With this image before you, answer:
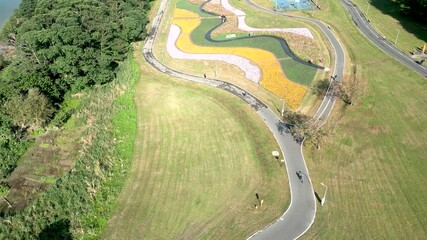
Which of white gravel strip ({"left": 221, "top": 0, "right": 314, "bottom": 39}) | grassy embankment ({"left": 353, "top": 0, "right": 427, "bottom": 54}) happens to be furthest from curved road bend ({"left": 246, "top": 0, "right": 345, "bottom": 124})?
grassy embankment ({"left": 353, "top": 0, "right": 427, "bottom": 54})

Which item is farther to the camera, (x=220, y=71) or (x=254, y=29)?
(x=254, y=29)

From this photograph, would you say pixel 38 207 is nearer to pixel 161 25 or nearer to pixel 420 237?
pixel 420 237

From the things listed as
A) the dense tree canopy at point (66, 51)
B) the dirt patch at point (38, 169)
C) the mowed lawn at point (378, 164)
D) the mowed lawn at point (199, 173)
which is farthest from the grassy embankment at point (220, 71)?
the dirt patch at point (38, 169)

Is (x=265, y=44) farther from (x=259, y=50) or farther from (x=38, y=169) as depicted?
(x=38, y=169)

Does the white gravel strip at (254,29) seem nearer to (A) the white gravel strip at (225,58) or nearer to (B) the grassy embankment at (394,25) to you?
(A) the white gravel strip at (225,58)

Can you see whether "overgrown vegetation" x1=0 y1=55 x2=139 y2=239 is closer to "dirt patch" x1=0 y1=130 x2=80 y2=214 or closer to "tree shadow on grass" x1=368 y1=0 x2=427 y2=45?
"dirt patch" x1=0 y1=130 x2=80 y2=214

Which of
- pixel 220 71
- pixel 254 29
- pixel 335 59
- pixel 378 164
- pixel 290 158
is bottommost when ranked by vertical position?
pixel 290 158

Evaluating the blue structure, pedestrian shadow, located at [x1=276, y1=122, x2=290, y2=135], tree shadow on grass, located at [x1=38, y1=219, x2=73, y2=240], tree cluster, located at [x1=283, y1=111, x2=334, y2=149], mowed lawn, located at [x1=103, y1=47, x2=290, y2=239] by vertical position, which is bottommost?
tree shadow on grass, located at [x1=38, y1=219, x2=73, y2=240]

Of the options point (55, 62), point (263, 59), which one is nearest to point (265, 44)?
point (263, 59)
